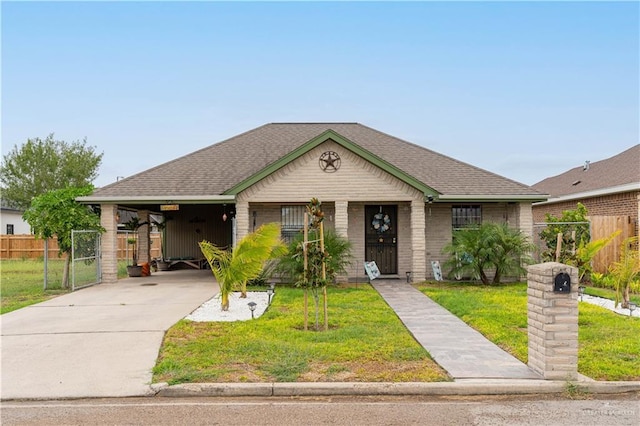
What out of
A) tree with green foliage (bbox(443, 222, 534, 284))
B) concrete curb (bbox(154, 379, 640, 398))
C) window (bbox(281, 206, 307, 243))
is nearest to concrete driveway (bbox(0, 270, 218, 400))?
concrete curb (bbox(154, 379, 640, 398))

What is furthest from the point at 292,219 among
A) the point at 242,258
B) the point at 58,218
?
the point at 58,218

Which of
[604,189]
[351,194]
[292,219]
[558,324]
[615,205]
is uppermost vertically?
[604,189]

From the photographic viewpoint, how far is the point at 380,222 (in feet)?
58.1

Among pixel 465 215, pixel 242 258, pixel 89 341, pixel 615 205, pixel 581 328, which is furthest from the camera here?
pixel 615 205

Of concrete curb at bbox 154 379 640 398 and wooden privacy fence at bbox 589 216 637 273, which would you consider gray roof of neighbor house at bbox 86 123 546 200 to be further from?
concrete curb at bbox 154 379 640 398

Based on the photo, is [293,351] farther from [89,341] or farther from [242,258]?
[242,258]

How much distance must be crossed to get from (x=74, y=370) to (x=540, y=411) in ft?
18.6

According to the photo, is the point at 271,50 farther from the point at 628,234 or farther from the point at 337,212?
the point at 628,234

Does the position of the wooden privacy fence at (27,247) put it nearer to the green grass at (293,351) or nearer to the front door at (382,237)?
the front door at (382,237)

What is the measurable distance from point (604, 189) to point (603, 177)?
12.2 ft

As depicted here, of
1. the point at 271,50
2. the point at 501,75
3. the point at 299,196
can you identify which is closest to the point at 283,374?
the point at 299,196

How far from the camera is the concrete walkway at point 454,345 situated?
6.55 metres

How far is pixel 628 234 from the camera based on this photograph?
16438mm

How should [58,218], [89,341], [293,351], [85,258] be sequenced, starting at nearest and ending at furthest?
[293,351] < [89,341] < [58,218] < [85,258]
